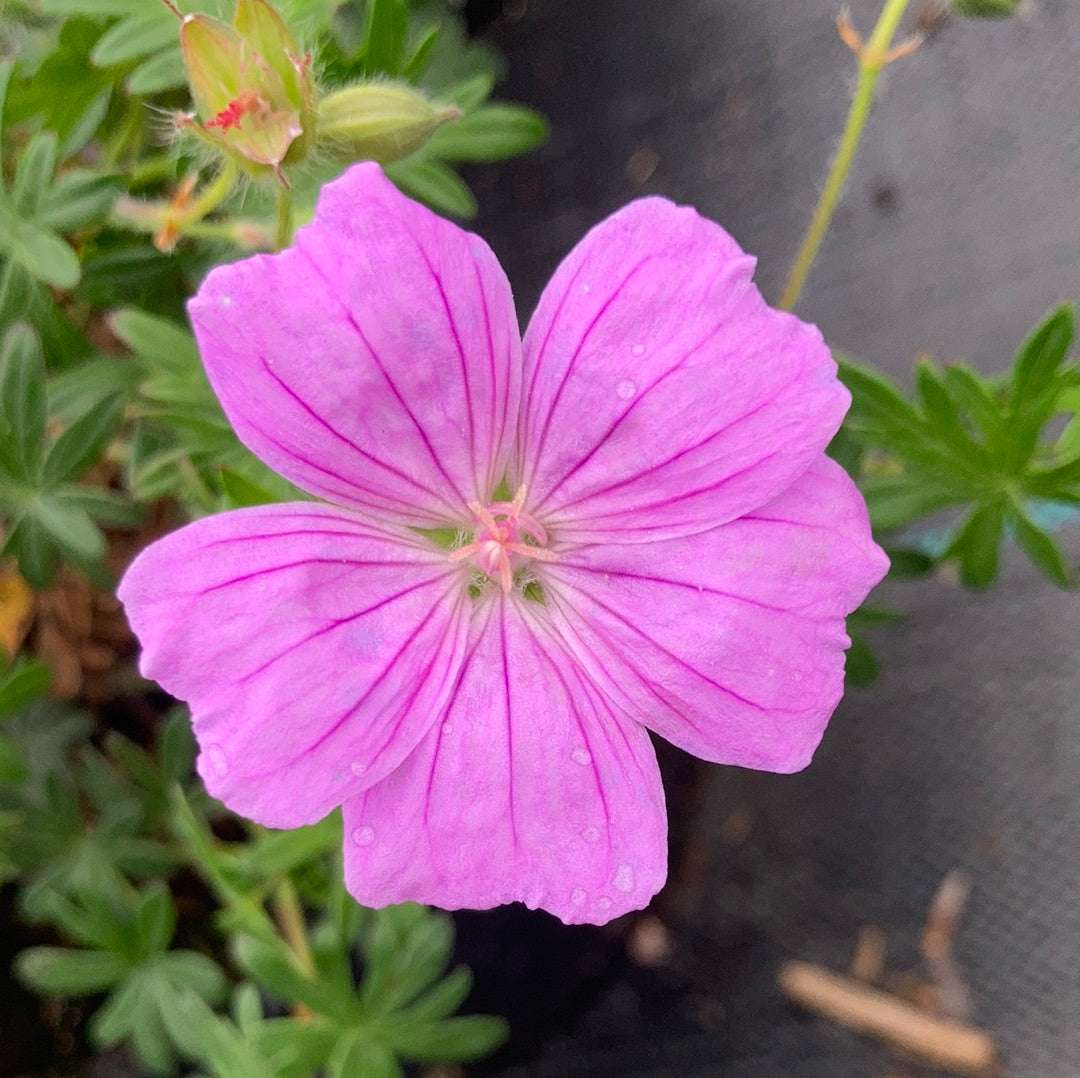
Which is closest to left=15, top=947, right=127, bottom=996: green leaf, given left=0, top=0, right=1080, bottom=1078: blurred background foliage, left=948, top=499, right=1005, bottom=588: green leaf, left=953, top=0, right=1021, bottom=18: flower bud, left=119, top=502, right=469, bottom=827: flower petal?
left=0, top=0, right=1080, bottom=1078: blurred background foliage

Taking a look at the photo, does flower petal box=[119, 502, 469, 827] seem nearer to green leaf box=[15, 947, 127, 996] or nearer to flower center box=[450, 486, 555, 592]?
flower center box=[450, 486, 555, 592]

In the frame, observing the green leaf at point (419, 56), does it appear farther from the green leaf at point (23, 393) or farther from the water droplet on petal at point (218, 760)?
the water droplet on petal at point (218, 760)

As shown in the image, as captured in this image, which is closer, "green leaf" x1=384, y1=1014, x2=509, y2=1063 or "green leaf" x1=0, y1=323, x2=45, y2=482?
"green leaf" x1=0, y1=323, x2=45, y2=482

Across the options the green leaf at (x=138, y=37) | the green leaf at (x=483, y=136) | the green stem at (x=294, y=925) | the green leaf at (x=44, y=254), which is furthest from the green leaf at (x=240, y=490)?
the green stem at (x=294, y=925)

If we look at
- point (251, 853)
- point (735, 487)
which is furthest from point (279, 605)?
point (251, 853)

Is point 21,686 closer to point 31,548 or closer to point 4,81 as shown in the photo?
point 31,548

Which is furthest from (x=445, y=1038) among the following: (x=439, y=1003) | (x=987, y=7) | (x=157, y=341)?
(x=987, y=7)
